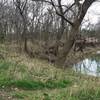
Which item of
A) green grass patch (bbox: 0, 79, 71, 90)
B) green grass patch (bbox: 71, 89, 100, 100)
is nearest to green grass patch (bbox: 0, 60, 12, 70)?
green grass patch (bbox: 0, 79, 71, 90)

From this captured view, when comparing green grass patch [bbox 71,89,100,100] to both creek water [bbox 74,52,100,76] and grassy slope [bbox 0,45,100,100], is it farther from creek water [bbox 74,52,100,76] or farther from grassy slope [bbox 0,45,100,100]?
creek water [bbox 74,52,100,76]

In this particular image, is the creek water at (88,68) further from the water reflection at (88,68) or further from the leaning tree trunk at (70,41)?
the leaning tree trunk at (70,41)

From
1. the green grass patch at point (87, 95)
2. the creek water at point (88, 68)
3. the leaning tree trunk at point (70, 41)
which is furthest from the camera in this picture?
the leaning tree trunk at point (70, 41)

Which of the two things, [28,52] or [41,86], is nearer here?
[41,86]

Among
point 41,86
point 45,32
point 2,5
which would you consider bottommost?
point 41,86

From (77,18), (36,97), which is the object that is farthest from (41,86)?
(77,18)

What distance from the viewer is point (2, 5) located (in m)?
45.0

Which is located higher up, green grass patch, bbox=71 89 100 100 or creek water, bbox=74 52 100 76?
green grass patch, bbox=71 89 100 100

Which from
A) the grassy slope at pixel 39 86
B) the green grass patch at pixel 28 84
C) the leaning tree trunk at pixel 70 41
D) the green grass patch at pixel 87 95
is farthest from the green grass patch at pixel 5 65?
the leaning tree trunk at pixel 70 41

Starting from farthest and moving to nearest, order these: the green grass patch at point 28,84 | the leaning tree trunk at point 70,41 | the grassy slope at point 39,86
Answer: the leaning tree trunk at point 70,41 < the green grass patch at point 28,84 < the grassy slope at point 39,86

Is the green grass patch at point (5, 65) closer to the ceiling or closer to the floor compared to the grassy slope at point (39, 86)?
closer to the ceiling

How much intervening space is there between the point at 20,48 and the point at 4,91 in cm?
2001

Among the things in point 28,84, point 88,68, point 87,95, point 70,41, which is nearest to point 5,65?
point 28,84

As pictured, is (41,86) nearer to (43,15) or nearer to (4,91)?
(4,91)
